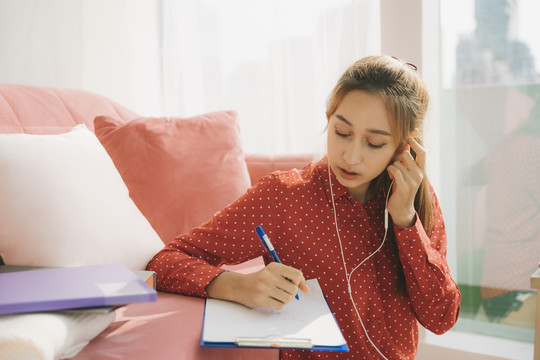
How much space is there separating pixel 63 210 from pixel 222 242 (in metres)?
0.33

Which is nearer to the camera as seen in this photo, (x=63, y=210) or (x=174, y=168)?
(x=63, y=210)

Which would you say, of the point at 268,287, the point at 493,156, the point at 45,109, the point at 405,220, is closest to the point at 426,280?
the point at 405,220

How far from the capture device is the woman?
3.51 feet

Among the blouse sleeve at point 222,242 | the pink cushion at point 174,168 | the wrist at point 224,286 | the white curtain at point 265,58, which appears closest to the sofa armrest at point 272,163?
Answer: the pink cushion at point 174,168

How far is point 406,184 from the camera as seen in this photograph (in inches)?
42.9

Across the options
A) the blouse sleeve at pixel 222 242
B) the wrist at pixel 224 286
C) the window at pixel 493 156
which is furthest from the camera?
the window at pixel 493 156

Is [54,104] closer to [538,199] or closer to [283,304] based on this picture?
[283,304]

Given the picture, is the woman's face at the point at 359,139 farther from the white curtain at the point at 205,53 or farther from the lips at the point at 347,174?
the white curtain at the point at 205,53

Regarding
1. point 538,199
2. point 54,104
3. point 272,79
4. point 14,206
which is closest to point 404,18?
point 272,79

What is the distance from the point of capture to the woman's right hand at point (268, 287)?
33.5 inches

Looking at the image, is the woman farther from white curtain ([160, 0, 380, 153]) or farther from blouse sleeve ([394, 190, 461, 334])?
white curtain ([160, 0, 380, 153])

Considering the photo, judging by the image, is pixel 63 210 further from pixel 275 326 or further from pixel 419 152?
pixel 419 152

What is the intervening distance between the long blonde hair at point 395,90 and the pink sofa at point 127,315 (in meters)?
0.50

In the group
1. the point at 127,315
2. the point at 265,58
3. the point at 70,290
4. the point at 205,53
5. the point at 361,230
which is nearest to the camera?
the point at 70,290
